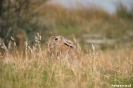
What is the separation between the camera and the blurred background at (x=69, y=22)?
11414mm

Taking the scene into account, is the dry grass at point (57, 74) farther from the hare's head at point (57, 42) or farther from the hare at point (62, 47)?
the hare's head at point (57, 42)

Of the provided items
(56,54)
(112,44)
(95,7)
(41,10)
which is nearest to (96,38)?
(112,44)

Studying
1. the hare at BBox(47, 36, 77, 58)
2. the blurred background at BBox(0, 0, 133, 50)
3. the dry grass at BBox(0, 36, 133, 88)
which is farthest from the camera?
the blurred background at BBox(0, 0, 133, 50)

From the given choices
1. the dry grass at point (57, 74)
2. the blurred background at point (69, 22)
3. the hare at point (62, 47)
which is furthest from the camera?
the blurred background at point (69, 22)

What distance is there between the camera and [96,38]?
1495 centimetres

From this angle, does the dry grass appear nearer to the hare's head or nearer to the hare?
the hare

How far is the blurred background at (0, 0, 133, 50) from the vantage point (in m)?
11.4

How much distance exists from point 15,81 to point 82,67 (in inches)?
42.6

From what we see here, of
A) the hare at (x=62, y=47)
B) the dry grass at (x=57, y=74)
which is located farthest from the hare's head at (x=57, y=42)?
the dry grass at (x=57, y=74)

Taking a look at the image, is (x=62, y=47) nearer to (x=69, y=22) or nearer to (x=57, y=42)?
(x=57, y=42)

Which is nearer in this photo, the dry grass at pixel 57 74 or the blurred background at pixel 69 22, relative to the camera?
the dry grass at pixel 57 74

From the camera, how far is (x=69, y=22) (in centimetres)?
1681

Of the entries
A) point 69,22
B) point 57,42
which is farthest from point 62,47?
point 69,22

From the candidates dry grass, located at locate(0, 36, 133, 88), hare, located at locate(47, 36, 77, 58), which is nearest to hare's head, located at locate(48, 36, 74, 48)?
hare, located at locate(47, 36, 77, 58)
